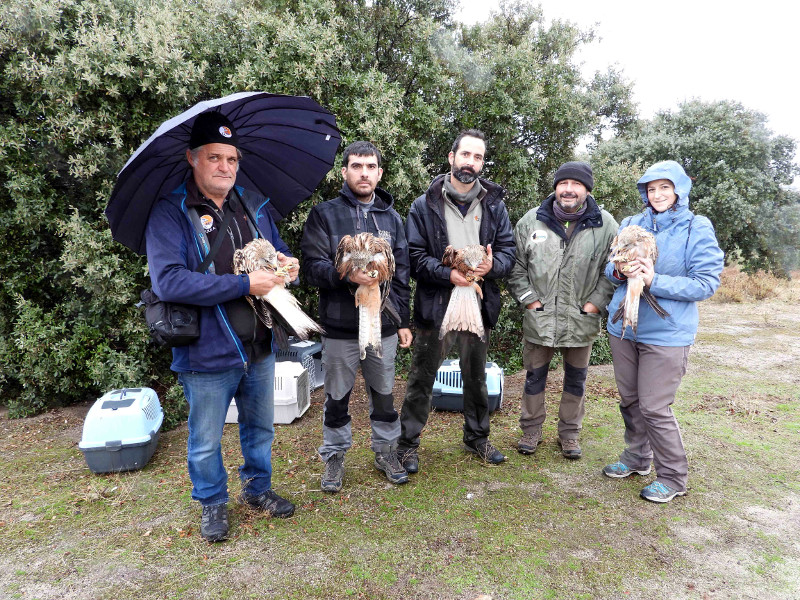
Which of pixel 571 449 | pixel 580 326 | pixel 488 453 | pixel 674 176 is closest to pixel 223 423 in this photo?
pixel 488 453

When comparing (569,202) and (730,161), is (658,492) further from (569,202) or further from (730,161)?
(730,161)

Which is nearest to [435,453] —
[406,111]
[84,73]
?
[406,111]

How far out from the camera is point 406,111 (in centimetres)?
618

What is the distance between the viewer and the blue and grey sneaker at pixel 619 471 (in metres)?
4.02

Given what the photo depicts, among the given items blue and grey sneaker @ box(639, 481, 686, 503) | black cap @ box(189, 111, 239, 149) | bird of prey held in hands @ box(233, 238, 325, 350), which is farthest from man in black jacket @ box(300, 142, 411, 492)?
blue and grey sneaker @ box(639, 481, 686, 503)

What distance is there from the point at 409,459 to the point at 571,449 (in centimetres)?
152

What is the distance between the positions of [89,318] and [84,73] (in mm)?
2588

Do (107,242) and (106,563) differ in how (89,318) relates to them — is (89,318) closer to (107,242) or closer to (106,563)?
(107,242)

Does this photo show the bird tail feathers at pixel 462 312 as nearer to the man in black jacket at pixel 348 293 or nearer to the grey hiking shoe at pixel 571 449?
the man in black jacket at pixel 348 293

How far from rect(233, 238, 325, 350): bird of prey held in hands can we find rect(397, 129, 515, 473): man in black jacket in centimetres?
115

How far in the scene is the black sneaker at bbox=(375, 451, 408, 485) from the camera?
3.91 metres

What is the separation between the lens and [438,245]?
12.9ft

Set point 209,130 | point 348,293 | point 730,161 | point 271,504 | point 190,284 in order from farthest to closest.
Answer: point 730,161 → point 348,293 → point 271,504 → point 209,130 → point 190,284

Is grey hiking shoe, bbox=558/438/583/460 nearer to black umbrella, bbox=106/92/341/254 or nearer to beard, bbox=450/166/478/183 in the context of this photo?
beard, bbox=450/166/478/183
